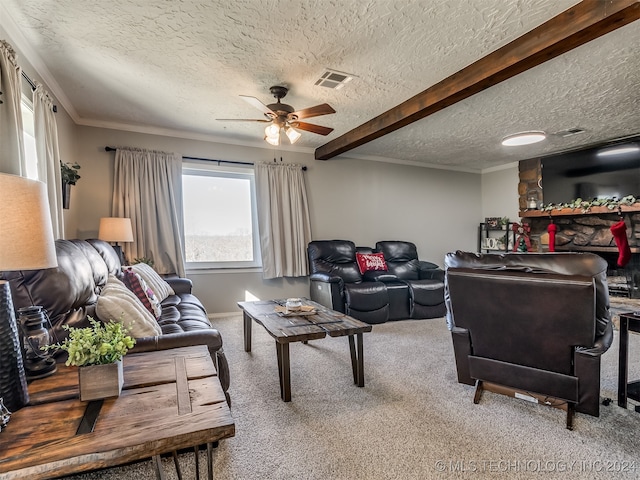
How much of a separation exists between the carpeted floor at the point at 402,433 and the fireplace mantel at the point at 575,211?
251 cm

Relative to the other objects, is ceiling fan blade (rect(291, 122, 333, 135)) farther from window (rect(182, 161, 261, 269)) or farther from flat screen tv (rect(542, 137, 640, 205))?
flat screen tv (rect(542, 137, 640, 205))

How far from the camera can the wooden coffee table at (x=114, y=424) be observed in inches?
30.8

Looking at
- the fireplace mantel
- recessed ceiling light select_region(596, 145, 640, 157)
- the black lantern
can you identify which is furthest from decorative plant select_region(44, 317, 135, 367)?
recessed ceiling light select_region(596, 145, 640, 157)

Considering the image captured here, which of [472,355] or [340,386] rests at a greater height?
[472,355]

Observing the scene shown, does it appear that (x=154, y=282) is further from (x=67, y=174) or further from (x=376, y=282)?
(x=376, y=282)

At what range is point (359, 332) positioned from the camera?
2.28 meters

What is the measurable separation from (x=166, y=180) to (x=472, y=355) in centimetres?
384

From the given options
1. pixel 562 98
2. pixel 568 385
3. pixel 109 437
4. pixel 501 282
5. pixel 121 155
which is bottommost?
pixel 568 385

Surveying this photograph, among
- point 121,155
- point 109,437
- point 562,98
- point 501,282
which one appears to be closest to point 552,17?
point 562,98

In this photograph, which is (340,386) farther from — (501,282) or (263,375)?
(501,282)

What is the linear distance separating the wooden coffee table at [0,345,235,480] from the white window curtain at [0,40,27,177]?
1339 millimetres

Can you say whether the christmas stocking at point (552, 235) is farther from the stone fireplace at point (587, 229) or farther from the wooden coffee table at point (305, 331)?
the wooden coffee table at point (305, 331)

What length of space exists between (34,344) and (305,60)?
2443 millimetres

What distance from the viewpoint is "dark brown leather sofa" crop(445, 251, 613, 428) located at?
1.66m
